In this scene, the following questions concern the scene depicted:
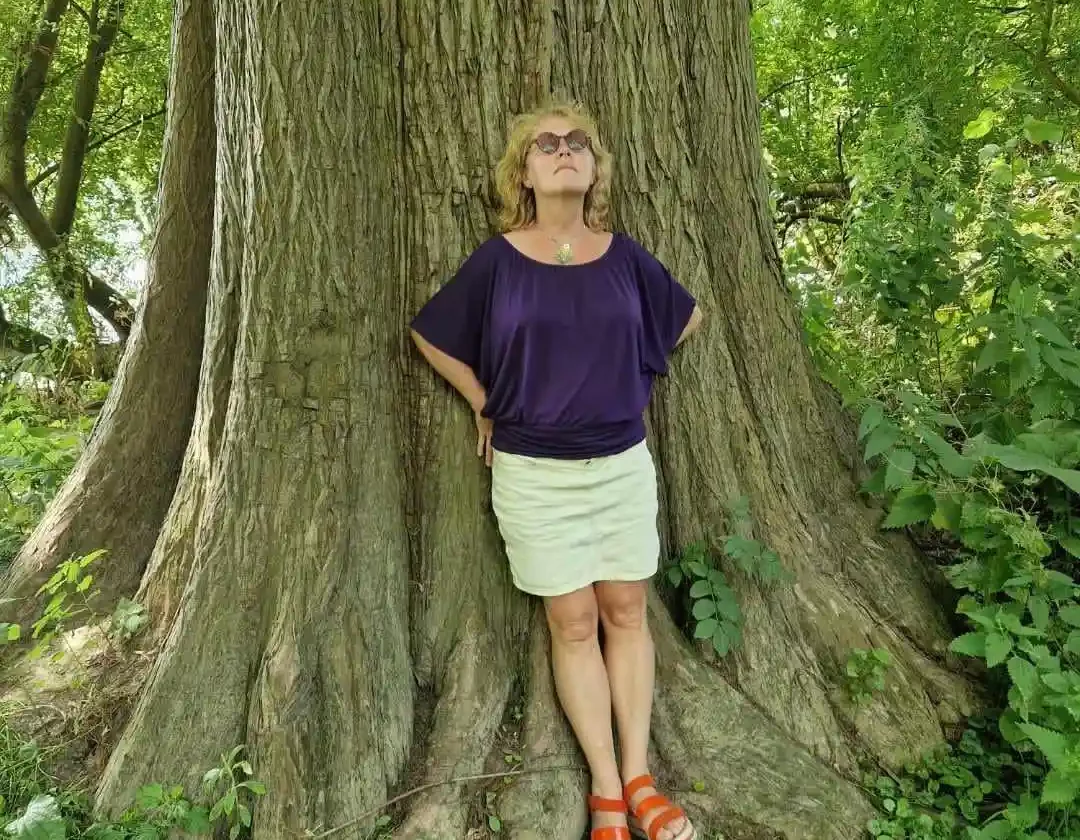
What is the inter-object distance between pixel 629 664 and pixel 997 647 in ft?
3.68

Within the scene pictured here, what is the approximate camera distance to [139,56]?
7.95 meters

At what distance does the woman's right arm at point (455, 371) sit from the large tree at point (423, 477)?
0.08 m

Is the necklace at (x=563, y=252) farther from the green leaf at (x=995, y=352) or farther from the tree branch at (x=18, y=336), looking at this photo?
the tree branch at (x=18, y=336)

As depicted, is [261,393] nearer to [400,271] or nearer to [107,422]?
[400,271]

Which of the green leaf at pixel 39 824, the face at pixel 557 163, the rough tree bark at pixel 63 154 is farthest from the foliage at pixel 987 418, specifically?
the rough tree bark at pixel 63 154

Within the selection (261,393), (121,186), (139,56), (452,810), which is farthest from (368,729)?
(121,186)

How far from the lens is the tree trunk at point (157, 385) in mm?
2895

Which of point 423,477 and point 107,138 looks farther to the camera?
point 107,138

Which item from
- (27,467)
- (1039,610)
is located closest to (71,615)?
(27,467)

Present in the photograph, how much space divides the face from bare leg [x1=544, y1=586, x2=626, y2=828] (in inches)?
49.5

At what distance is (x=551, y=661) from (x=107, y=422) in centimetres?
186

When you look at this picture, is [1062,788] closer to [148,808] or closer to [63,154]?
[148,808]

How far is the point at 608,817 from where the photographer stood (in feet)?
7.88

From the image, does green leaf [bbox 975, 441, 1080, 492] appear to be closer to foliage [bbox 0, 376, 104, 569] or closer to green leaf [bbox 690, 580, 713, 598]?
green leaf [bbox 690, 580, 713, 598]
